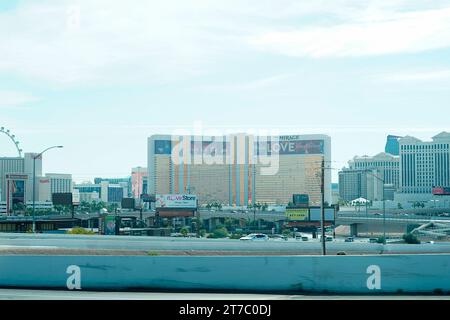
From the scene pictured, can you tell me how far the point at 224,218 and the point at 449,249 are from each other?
99.9 m

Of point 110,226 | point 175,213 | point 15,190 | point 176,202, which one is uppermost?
point 15,190

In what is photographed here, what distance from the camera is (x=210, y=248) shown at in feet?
155

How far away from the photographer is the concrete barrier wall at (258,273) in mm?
19984

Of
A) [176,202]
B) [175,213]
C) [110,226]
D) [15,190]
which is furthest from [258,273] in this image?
[15,190]

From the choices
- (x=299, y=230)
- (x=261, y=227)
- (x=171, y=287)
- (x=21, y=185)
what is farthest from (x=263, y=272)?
(x=21, y=185)

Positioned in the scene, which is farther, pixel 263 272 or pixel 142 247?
pixel 142 247

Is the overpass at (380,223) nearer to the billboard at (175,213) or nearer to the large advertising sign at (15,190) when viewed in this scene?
the billboard at (175,213)

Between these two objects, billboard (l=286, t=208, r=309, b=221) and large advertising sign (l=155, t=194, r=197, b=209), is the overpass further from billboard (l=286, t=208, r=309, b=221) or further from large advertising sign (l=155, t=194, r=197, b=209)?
large advertising sign (l=155, t=194, r=197, b=209)

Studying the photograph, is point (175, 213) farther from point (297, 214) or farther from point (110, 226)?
point (110, 226)

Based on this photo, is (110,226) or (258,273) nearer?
(258,273)

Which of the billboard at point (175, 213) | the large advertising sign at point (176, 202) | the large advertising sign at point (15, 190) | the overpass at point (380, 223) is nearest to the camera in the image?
the overpass at point (380, 223)

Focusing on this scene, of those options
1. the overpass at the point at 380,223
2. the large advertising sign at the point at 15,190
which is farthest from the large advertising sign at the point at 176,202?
the large advertising sign at the point at 15,190

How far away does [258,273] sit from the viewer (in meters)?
20.3
